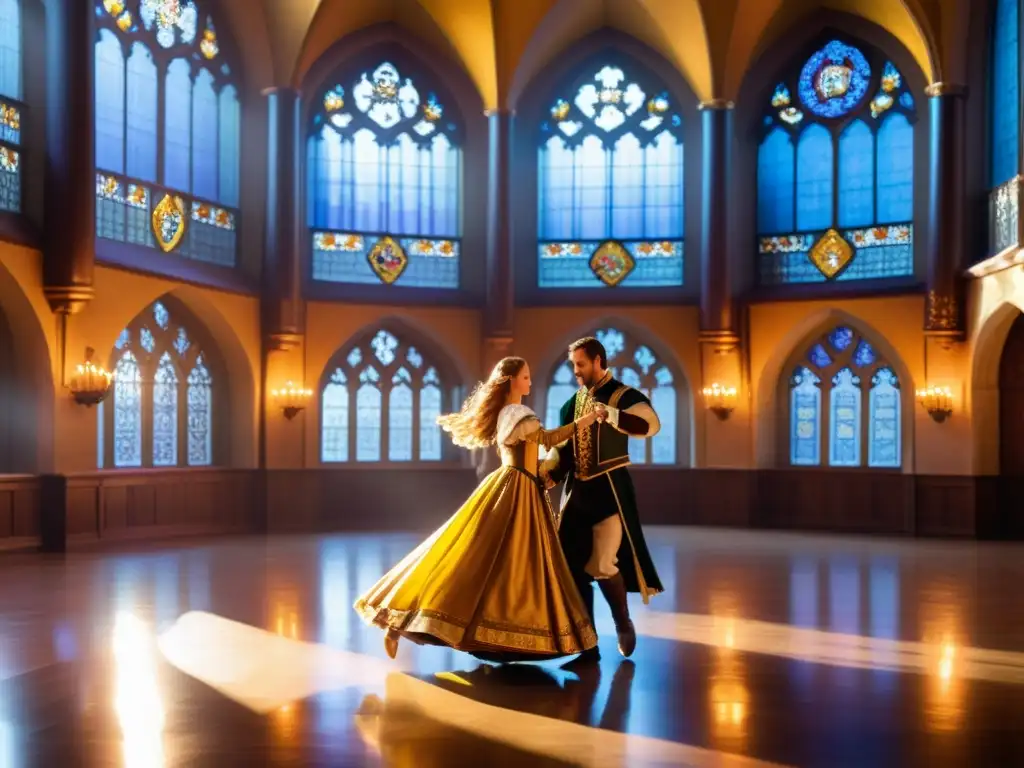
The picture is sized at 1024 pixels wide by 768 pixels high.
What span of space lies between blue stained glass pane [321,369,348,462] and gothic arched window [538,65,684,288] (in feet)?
11.8

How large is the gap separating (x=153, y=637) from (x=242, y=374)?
31.8ft

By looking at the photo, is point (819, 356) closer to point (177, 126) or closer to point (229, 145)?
point (229, 145)

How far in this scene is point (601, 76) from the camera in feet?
63.4

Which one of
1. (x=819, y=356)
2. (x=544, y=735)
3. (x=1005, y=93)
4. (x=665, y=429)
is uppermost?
(x=1005, y=93)

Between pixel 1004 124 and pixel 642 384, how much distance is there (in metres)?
6.33

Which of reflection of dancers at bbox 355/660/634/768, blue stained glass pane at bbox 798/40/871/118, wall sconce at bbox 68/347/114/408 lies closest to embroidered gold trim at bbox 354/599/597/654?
reflection of dancers at bbox 355/660/634/768

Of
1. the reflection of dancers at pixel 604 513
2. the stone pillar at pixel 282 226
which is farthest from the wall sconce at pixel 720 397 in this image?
the reflection of dancers at pixel 604 513

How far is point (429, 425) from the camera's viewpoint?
19.0m

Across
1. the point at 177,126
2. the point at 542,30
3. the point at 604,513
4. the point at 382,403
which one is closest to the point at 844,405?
the point at 382,403

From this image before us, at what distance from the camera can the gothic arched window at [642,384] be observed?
1903 cm

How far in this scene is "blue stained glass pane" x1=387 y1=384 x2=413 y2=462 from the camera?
61.8 feet

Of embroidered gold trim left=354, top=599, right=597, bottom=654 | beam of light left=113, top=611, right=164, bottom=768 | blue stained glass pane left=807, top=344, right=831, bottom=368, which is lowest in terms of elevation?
beam of light left=113, top=611, right=164, bottom=768

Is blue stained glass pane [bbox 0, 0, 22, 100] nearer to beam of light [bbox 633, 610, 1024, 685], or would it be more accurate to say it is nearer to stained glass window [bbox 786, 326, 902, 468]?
beam of light [bbox 633, 610, 1024, 685]

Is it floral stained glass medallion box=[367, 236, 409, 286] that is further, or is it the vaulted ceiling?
floral stained glass medallion box=[367, 236, 409, 286]
